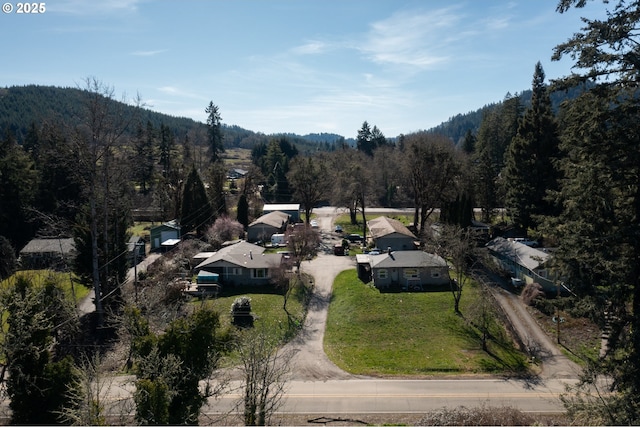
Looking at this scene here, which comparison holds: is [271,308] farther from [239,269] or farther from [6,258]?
[6,258]

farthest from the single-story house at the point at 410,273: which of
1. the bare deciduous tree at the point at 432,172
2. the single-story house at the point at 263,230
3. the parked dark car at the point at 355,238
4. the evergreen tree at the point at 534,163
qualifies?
the single-story house at the point at 263,230

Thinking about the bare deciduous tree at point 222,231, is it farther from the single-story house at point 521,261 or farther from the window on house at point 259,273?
the single-story house at point 521,261

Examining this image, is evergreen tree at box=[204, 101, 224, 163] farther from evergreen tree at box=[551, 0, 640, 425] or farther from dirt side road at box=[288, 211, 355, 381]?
evergreen tree at box=[551, 0, 640, 425]

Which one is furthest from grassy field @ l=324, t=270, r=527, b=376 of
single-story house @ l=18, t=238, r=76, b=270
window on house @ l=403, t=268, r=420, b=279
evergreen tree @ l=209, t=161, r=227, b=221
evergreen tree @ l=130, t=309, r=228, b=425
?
single-story house @ l=18, t=238, r=76, b=270

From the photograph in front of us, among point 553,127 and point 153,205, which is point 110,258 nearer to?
point 153,205

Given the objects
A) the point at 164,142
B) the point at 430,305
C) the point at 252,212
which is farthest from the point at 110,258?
the point at 164,142

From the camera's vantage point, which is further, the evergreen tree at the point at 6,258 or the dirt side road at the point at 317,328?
the evergreen tree at the point at 6,258

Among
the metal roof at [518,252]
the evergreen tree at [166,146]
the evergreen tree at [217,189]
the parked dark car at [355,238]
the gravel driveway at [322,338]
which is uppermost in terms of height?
the evergreen tree at [166,146]

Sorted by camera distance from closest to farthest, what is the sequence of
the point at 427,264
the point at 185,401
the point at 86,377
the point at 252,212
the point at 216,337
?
the point at 86,377, the point at 185,401, the point at 216,337, the point at 427,264, the point at 252,212
